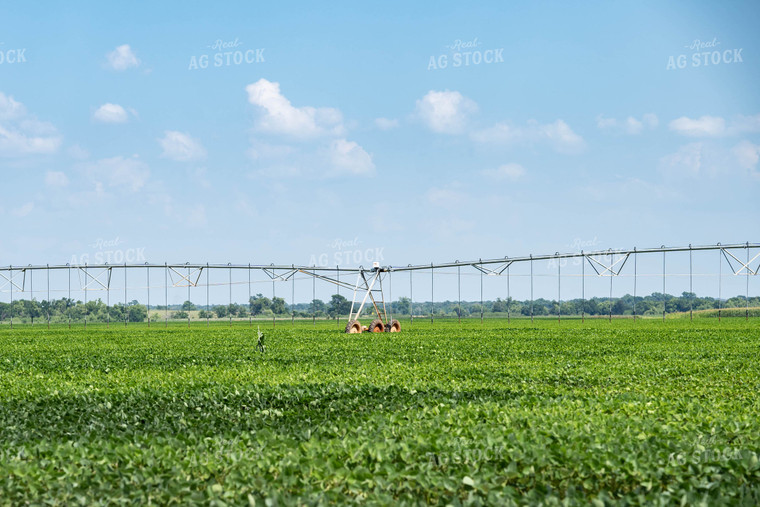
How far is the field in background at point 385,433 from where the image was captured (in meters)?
7.07

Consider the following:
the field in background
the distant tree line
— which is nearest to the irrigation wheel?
the field in background

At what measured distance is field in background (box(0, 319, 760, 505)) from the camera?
7.07m

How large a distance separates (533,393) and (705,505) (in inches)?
293

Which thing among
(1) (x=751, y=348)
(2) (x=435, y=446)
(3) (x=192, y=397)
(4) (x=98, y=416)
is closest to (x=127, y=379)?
(3) (x=192, y=397)

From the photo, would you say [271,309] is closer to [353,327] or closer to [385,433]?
[353,327]

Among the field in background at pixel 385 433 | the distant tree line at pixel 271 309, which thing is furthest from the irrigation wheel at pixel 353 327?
the distant tree line at pixel 271 309

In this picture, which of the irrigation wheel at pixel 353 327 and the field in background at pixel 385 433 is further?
the irrigation wheel at pixel 353 327

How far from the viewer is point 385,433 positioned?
29.7 feet

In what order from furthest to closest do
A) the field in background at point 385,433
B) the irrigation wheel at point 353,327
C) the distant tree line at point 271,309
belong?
the distant tree line at point 271,309, the irrigation wheel at point 353,327, the field in background at point 385,433

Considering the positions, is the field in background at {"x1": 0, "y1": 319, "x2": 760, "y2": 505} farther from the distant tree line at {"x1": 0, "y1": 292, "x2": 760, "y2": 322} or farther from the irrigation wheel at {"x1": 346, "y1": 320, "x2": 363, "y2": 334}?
the distant tree line at {"x1": 0, "y1": 292, "x2": 760, "y2": 322}

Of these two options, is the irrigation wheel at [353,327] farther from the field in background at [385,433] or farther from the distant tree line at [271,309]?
the distant tree line at [271,309]

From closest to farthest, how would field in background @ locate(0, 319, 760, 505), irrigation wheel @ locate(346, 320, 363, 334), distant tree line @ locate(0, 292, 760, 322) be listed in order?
1. field in background @ locate(0, 319, 760, 505)
2. irrigation wheel @ locate(346, 320, 363, 334)
3. distant tree line @ locate(0, 292, 760, 322)

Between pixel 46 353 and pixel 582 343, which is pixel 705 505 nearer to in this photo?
pixel 582 343

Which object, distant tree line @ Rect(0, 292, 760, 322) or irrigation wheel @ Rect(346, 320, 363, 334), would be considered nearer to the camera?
irrigation wheel @ Rect(346, 320, 363, 334)
